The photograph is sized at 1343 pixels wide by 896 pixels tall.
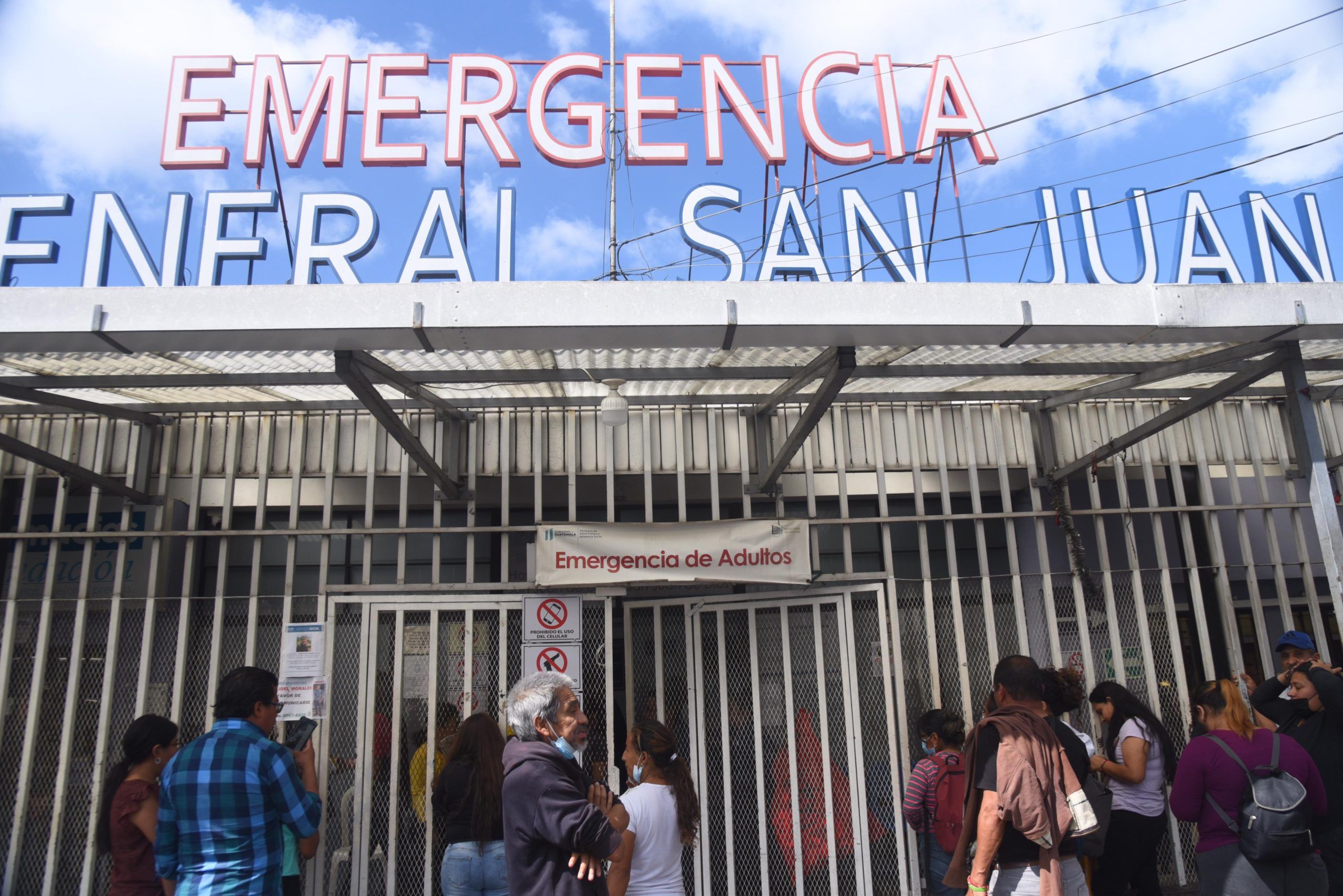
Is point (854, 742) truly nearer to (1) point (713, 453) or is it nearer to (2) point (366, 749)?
(1) point (713, 453)

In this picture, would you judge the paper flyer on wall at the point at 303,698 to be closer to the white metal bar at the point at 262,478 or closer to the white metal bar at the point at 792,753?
the white metal bar at the point at 262,478

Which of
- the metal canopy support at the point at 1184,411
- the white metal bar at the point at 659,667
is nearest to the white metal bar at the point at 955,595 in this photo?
the metal canopy support at the point at 1184,411

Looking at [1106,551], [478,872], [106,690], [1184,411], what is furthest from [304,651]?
[1184,411]

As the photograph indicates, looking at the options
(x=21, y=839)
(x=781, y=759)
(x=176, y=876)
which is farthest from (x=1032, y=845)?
(x=21, y=839)

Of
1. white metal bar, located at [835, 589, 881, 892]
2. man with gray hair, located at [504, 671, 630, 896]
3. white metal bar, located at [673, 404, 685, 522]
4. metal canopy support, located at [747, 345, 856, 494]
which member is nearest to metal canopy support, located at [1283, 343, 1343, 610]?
metal canopy support, located at [747, 345, 856, 494]

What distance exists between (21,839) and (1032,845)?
650 centimetres

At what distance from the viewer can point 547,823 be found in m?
2.80

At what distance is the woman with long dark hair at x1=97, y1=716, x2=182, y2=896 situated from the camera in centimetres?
402

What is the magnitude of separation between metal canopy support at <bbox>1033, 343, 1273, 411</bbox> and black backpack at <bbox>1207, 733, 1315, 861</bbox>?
2314 mm

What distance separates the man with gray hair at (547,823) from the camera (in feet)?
9.20

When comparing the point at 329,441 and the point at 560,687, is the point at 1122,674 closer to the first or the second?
the point at 560,687

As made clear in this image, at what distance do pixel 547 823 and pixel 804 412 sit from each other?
13.2 ft

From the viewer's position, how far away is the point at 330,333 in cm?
442

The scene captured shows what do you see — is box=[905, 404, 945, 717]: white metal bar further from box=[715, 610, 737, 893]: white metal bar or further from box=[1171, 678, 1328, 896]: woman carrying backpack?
box=[1171, 678, 1328, 896]: woman carrying backpack
